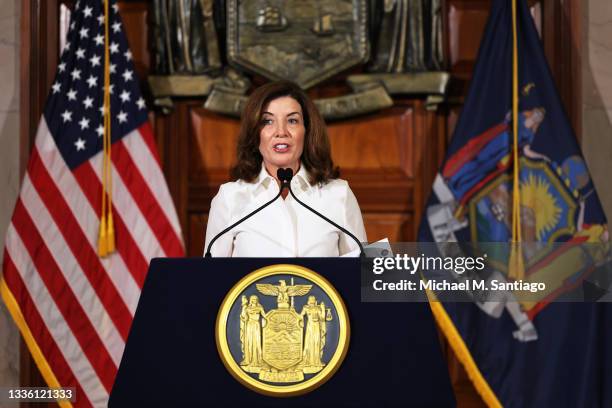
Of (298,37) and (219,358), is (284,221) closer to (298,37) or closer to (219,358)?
(219,358)

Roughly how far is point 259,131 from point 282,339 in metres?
1.12

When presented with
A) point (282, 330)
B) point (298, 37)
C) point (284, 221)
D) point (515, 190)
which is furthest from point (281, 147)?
point (298, 37)

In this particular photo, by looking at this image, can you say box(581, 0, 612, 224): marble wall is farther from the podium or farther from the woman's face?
the podium

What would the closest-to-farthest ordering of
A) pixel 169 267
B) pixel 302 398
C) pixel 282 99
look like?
1. pixel 302 398
2. pixel 169 267
3. pixel 282 99

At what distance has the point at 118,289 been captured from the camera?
3.89 metres

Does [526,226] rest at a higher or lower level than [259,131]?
lower

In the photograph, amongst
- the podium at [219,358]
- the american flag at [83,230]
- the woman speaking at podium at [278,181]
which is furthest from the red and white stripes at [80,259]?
the podium at [219,358]

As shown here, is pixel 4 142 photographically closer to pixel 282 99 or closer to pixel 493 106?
pixel 282 99

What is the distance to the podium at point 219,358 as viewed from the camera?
5.50 feet

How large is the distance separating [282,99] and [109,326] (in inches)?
65.2

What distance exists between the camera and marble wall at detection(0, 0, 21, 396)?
13.5 ft

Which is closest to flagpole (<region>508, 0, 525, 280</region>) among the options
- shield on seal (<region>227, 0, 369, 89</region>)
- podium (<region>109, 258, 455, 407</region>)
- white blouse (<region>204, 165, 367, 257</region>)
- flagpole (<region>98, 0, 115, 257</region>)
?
shield on seal (<region>227, 0, 369, 89</region>)

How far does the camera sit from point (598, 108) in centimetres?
410

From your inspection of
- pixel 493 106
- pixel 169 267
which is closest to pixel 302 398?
pixel 169 267
